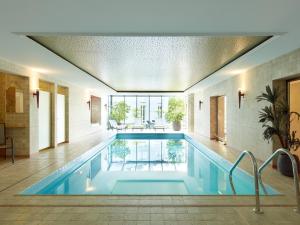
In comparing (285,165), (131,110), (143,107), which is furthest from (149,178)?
(143,107)

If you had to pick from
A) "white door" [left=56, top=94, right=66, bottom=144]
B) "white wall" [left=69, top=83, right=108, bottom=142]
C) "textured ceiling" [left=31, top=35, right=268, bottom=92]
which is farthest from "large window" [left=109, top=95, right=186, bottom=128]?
"textured ceiling" [left=31, top=35, right=268, bottom=92]

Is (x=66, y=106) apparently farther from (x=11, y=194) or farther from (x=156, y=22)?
(x=156, y=22)

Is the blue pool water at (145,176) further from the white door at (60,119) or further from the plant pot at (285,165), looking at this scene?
the white door at (60,119)

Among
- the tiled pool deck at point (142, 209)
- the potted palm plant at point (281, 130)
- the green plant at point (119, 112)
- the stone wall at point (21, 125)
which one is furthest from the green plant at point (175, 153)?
the green plant at point (119, 112)

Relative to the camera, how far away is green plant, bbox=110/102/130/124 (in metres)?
19.8

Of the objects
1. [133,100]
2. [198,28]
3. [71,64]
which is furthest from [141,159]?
[133,100]

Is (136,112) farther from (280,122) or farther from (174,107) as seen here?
(280,122)

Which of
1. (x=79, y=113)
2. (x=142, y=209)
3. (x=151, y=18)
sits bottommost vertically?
(x=142, y=209)

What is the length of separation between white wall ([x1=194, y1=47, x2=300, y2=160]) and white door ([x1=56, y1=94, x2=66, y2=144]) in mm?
6326

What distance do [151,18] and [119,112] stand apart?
16.9 meters

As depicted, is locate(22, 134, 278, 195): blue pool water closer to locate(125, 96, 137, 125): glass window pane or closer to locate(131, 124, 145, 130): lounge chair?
locate(131, 124, 145, 130): lounge chair

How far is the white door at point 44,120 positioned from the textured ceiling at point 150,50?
2.03 metres

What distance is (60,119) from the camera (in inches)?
400

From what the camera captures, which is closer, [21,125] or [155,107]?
[21,125]
